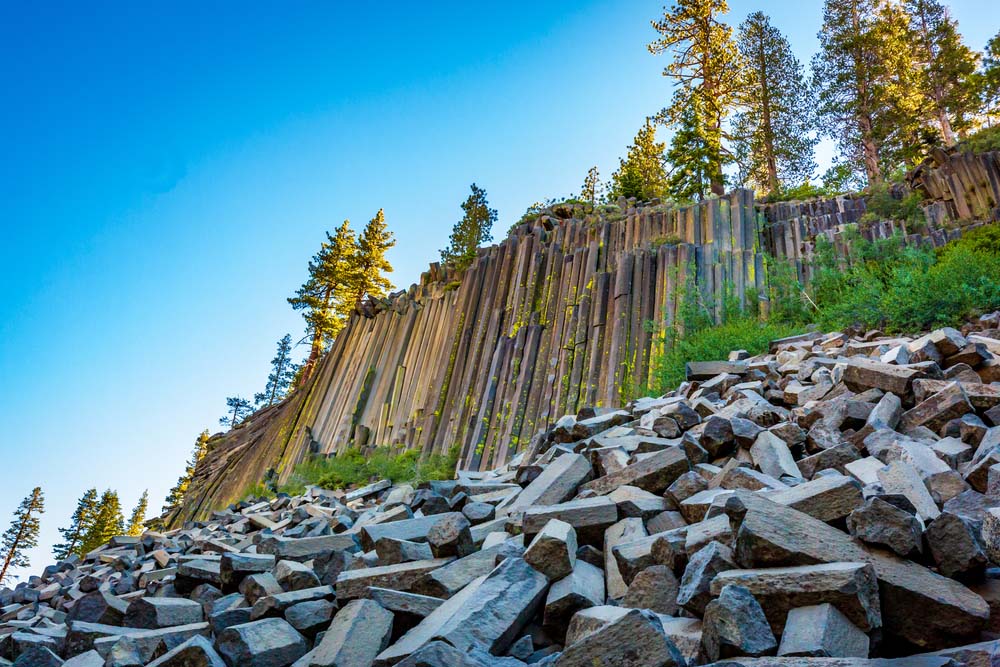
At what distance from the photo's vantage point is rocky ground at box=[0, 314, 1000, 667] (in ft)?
5.26

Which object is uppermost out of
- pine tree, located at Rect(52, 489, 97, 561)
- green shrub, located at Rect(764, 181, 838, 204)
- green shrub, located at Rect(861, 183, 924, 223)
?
green shrub, located at Rect(764, 181, 838, 204)

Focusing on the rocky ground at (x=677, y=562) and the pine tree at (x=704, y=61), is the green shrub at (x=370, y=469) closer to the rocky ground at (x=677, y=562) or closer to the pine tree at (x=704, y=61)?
the rocky ground at (x=677, y=562)

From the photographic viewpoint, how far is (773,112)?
80.2 feet

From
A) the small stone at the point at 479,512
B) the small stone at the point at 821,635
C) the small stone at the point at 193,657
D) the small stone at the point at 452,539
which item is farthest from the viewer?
the small stone at the point at 479,512

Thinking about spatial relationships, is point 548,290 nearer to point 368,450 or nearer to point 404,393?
point 404,393

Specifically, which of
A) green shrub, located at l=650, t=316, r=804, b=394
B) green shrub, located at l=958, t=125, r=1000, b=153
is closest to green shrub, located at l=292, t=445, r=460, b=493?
green shrub, located at l=650, t=316, r=804, b=394

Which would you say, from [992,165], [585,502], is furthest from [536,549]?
[992,165]

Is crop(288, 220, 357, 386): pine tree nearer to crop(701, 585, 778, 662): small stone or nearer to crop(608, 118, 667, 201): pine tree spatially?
crop(608, 118, 667, 201): pine tree

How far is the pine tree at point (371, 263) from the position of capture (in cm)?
2828

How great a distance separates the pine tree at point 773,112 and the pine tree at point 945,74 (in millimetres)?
4418

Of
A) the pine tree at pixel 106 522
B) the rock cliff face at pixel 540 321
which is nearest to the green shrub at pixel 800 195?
the rock cliff face at pixel 540 321

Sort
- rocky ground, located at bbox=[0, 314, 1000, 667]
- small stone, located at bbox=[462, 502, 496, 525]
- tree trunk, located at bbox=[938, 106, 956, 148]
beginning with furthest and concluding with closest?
tree trunk, located at bbox=[938, 106, 956, 148] → small stone, located at bbox=[462, 502, 496, 525] → rocky ground, located at bbox=[0, 314, 1000, 667]

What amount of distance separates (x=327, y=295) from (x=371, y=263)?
8.71 feet

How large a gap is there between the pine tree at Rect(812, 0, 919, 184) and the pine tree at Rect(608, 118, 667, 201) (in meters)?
7.05
